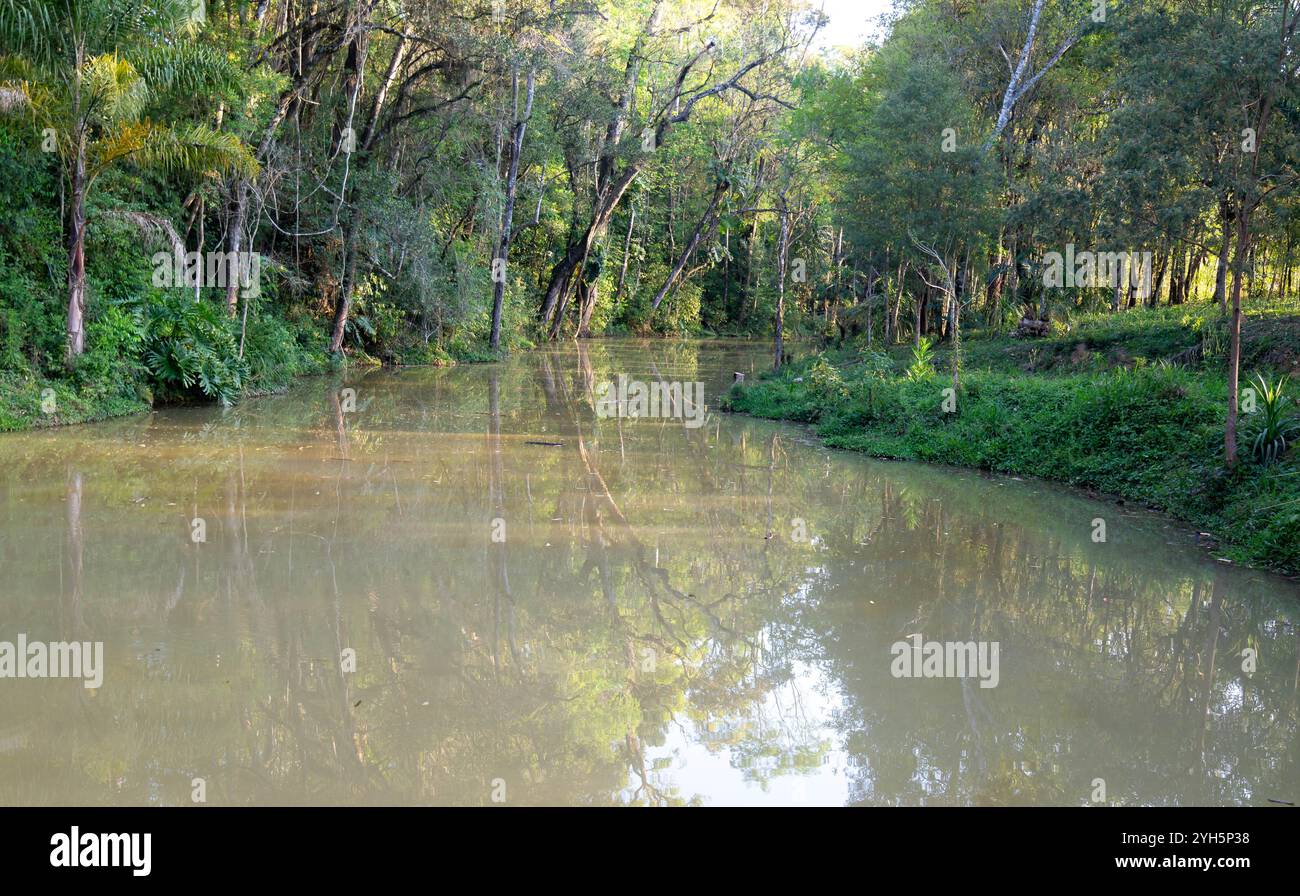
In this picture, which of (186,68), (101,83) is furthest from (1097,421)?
(101,83)

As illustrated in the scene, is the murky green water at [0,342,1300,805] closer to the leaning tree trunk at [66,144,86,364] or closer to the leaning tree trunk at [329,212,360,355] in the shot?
the leaning tree trunk at [66,144,86,364]

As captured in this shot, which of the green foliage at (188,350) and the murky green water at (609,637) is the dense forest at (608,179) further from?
the murky green water at (609,637)

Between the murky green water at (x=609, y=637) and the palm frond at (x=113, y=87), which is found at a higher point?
the palm frond at (x=113, y=87)

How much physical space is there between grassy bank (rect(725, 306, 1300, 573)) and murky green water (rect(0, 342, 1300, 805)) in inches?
22.2

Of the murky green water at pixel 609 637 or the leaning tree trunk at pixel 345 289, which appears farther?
the leaning tree trunk at pixel 345 289

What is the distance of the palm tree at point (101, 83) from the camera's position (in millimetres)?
12695

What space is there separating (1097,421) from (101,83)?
13.8 metres

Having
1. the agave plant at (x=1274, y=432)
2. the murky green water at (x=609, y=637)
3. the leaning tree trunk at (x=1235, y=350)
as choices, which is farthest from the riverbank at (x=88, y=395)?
the agave plant at (x=1274, y=432)

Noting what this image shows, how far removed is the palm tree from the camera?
12695mm

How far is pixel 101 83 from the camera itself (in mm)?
13016

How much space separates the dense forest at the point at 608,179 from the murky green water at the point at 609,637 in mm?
3226

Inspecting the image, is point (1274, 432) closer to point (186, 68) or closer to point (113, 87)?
point (113, 87)

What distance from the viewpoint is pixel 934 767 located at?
4820 millimetres

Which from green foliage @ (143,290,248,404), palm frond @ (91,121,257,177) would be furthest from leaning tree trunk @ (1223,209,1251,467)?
green foliage @ (143,290,248,404)
